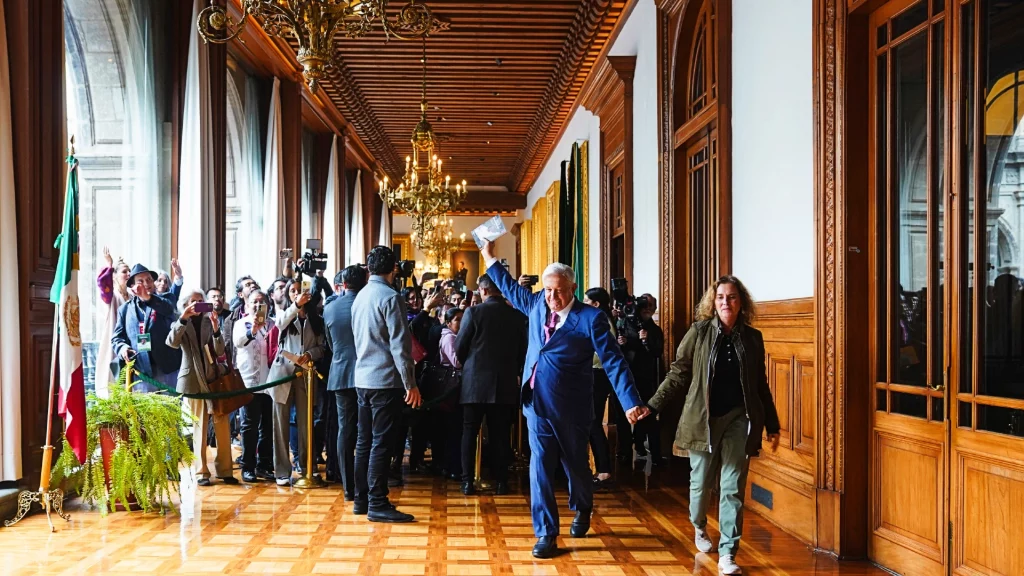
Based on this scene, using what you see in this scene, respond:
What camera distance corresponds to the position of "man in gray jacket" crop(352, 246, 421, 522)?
18.7ft

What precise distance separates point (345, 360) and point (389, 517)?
1.04 metres

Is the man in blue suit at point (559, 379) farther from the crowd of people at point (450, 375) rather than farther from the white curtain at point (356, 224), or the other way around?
the white curtain at point (356, 224)

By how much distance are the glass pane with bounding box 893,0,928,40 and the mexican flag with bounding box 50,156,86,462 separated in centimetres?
474

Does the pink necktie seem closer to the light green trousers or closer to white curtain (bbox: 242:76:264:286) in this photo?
the light green trousers

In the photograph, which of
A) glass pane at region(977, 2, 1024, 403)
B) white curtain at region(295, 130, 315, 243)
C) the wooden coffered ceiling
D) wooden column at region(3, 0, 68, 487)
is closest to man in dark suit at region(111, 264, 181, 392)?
wooden column at region(3, 0, 68, 487)

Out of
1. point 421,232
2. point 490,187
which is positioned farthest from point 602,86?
point 490,187

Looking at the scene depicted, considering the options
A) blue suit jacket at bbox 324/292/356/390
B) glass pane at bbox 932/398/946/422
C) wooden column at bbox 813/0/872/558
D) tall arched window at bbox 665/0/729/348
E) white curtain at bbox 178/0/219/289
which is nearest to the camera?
glass pane at bbox 932/398/946/422

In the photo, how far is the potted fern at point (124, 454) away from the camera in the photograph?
5.70 metres

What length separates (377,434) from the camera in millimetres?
5766

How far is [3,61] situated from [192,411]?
2.70m

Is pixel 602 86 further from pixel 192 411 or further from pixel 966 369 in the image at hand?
pixel 966 369

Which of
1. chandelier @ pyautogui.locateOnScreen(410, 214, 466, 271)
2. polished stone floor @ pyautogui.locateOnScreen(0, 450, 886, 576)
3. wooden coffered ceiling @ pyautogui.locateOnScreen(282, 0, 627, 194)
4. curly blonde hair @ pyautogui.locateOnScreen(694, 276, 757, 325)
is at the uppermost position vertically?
wooden coffered ceiling @ pyautogui.locateOnScreen(282, 0, 627, 194)

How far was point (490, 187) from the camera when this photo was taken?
25.9 m

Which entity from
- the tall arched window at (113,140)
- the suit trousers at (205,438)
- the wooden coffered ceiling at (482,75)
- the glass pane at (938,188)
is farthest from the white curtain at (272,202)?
the glass pane at (938,188)
